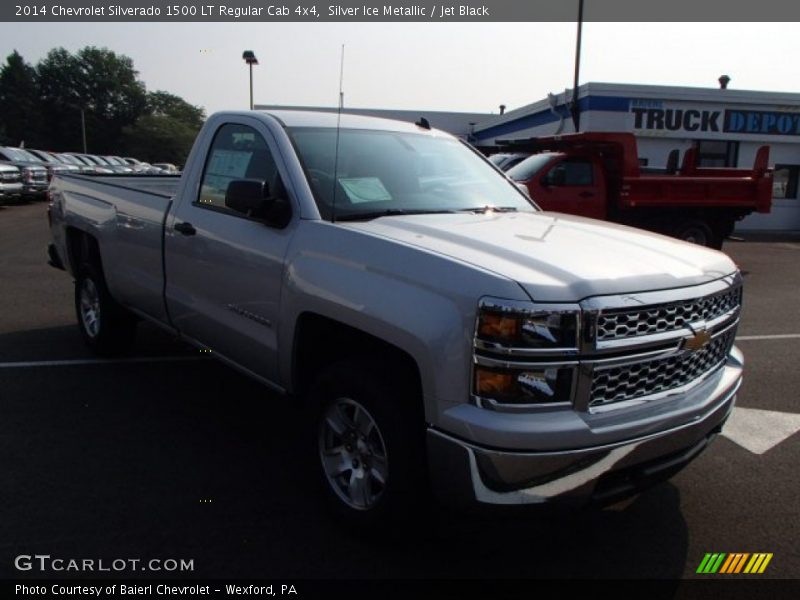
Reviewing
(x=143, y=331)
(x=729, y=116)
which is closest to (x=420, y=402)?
(x=143, y=331)

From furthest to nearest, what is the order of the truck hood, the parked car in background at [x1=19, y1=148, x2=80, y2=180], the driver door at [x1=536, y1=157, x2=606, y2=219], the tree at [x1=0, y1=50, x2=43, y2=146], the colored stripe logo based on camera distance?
the tree at [x1=0, y1=50, x2=43, y2=146]
the parked car in background at [x1=19, y1=148, x2=80, y2=180]
the driver door at [x1=536, y1=157, x2=606, y2=219]
the colored stripe logo
the truck hood

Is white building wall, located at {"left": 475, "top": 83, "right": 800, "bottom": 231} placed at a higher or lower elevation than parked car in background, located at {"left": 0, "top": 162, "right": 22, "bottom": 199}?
higher

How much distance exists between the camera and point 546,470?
8.23 ft

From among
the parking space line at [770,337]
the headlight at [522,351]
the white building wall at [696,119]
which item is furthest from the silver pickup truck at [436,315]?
the white building wall at [696,119]

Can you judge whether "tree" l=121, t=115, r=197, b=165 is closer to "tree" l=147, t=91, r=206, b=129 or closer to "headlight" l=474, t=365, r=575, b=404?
"tree" l=147, t=91, r=206, b=129

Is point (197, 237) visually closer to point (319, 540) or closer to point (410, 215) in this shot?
point (410, 215)

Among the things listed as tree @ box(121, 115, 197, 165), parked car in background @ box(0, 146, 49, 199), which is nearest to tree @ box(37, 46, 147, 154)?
tree @ box(121, 115, 197, 165)

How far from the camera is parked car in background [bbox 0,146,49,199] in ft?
74.0

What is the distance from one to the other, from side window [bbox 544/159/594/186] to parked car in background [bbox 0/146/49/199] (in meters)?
18.0

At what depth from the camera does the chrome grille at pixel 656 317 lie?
8.46 ft

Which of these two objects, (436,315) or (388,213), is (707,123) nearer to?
(388,213)

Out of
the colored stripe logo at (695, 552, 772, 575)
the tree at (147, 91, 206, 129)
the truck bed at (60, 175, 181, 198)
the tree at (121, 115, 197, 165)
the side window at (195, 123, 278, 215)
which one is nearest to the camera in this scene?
the colored stripe logo at (695, 552, 772, 575)

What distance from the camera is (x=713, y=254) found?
3.39 meters

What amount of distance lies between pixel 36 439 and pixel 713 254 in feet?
12.9
